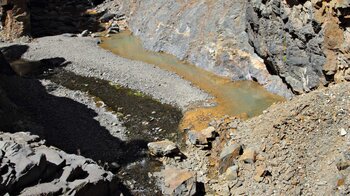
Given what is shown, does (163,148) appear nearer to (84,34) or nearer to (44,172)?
(44,172)

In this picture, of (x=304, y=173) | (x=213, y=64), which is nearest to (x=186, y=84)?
(x=213, y=64)

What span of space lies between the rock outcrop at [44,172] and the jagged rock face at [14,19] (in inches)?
1372

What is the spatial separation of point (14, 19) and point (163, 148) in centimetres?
3467

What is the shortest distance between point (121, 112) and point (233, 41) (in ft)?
47.7

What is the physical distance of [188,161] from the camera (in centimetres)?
2705

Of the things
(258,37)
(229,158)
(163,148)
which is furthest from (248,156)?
(258,37)

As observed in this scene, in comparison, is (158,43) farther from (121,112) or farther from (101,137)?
(101,137)

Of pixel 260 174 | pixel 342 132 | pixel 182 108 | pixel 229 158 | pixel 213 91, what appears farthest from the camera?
pixel 213 91

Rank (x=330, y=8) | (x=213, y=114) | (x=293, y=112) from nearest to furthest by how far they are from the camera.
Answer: (x=293, y=112) < (x=330, y=8) < (x=213, y=114)

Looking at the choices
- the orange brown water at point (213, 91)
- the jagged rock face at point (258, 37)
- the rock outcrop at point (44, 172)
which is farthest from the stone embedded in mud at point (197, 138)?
the jagged rock face at point (258, 37)

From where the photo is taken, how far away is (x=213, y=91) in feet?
→ 122

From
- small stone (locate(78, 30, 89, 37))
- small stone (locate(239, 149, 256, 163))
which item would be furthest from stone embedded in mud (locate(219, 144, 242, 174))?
small stone (locate(78, 30, 89, 37))

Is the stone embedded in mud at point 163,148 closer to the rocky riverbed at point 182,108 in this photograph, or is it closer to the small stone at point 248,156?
the rocky riverbed at point 182,108

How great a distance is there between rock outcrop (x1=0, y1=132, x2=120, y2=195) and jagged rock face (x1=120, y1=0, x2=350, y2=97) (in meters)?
Result: 18.5
